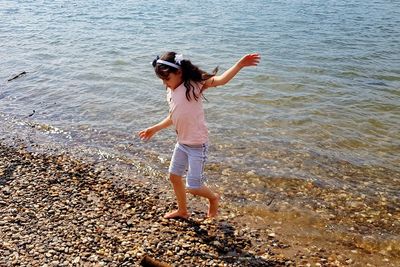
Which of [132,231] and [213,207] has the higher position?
[213,207]

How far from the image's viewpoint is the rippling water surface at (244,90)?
8.96 metres

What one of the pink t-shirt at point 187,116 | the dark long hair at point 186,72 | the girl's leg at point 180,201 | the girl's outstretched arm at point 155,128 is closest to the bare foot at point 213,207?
the girl's leg at point 180,201

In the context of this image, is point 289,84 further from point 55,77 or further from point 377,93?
point 55,77

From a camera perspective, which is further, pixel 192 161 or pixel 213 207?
pixel 213 207

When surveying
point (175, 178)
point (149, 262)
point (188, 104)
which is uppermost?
point (188, 104)

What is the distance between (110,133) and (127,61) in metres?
6.24

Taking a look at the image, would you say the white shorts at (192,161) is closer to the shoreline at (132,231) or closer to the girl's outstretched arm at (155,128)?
the girl's outstretched arm at (155,128)

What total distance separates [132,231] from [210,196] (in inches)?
48.5

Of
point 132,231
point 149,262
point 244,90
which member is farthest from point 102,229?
point 244,90

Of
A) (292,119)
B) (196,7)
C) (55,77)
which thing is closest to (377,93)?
(292,119)

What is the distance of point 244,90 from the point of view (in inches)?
500

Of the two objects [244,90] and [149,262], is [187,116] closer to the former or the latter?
[149,262]

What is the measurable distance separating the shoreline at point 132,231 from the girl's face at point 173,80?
6.96 ft

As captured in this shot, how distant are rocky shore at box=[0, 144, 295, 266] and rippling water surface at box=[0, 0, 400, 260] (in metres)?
1.62
